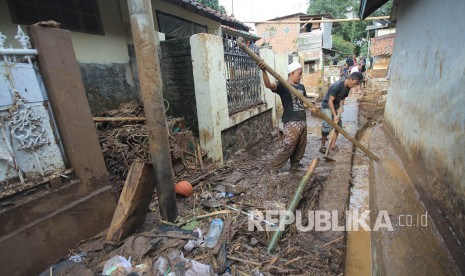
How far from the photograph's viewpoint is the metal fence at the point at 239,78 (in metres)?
5.51

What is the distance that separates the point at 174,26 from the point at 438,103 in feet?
22.4

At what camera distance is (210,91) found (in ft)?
14.9

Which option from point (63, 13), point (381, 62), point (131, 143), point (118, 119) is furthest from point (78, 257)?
point (381, 62)

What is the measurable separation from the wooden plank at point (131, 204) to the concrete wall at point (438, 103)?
3.19 metres

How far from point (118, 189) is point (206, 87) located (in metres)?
2.29

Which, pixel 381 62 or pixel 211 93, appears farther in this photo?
pixel 381 62

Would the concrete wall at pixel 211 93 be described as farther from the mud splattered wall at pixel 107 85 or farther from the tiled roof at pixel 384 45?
the tiled roof at pixel 384 45

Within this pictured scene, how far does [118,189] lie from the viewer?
357 centimetres

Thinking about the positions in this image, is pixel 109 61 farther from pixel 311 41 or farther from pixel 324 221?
pixel 311 41

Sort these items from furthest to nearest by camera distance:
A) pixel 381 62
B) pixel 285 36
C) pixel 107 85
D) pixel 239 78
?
1. pixel 285 36
2. pixel 381 62
3. pixel 239 78
4. pixel 107 85

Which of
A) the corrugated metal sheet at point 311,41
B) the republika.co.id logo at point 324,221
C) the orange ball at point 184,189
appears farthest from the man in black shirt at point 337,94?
the corrugated metal sheet at point 311,41

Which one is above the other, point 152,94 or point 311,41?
point 311,41

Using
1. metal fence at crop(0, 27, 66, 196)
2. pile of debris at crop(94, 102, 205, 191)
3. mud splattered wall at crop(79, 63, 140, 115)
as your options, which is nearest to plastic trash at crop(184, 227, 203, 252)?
pile of debris at crop(94, 102, 205, 191)

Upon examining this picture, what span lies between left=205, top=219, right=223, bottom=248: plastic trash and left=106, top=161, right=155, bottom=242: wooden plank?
0.83m
